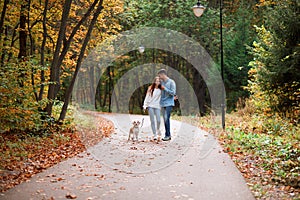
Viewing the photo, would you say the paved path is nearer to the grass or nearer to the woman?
the grass

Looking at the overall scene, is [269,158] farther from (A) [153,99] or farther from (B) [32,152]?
(B) [32,152]

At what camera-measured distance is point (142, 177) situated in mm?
8055

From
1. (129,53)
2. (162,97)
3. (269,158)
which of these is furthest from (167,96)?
(129,53)

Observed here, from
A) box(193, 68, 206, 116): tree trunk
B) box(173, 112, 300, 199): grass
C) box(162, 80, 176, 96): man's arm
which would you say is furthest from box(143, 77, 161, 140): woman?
box(193, 68, 206, 116): tree trunk

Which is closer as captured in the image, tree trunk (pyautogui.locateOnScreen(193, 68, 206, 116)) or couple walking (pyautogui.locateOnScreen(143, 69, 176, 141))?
couple walking (pyautogui.locateOnScreen(143, 69, 176, 141))

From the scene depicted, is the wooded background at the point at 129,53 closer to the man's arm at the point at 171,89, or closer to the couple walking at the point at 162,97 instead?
the man's arm at the point at 171,89

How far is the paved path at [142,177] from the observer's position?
6.74 metres

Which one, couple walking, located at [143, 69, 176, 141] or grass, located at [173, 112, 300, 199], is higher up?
couple walking, located at [143, 69, 176, 141]

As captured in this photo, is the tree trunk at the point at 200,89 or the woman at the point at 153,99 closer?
the woman at the point at 153,99

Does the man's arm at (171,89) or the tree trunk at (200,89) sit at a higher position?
the tree trunk at (200,89)

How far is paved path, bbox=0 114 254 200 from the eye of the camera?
674 cm

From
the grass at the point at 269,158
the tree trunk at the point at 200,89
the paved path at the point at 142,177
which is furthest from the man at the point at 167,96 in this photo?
the tree trunk at the point at 200,89

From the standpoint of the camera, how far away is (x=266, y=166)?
8867mm

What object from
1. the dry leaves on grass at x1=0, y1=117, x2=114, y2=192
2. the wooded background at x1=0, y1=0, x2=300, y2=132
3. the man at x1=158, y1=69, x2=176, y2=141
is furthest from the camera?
the man at x1=158, y1=69, x2=176, y2=141
